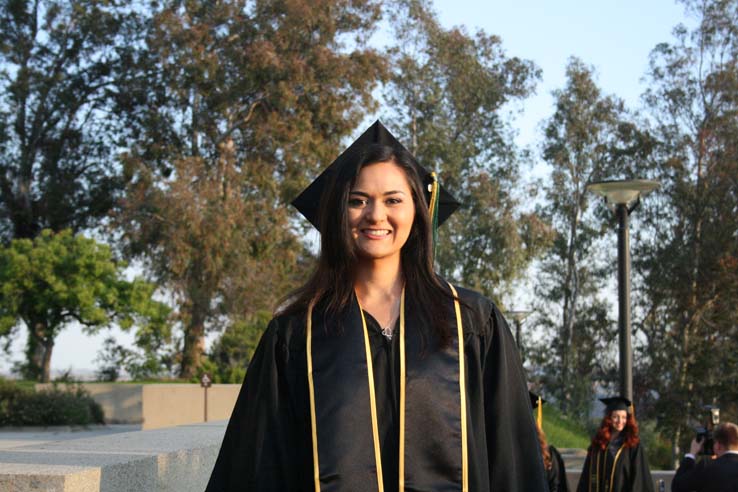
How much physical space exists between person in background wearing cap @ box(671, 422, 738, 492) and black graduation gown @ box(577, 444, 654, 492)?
1.72 metres

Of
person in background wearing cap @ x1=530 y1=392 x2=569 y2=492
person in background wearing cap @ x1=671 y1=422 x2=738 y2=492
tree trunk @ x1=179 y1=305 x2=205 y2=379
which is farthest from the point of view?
tree trunk @ x1=179 y1=305 x2=205 y2=379

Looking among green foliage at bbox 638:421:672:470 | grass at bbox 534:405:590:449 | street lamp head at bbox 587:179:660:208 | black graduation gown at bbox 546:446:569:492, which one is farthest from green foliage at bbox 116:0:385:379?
black graduation gown at bbox 546:446:569:492

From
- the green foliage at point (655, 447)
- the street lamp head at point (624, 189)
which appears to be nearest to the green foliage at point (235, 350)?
the green foliage at point (655, 447)

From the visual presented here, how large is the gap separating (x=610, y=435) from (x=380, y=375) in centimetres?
742

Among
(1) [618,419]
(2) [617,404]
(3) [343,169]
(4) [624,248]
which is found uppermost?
(4) [624,248]

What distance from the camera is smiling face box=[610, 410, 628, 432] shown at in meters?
9.93

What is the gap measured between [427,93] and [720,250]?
446 inches

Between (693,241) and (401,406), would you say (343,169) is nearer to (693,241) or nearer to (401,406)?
(401,406)

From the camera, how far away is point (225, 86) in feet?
109

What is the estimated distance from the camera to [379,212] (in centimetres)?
305

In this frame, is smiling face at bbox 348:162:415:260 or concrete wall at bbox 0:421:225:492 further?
smiling face at bbox 348:162:415:260

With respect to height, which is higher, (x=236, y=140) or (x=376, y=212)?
Answer: (x=236, y=140)

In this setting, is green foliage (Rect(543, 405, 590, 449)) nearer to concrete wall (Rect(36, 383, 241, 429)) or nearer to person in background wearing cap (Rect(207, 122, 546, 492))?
concrete wall (Rect(36, 383, 241, 429))

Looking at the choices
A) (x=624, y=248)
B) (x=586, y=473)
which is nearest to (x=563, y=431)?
(x=624, y=248)
